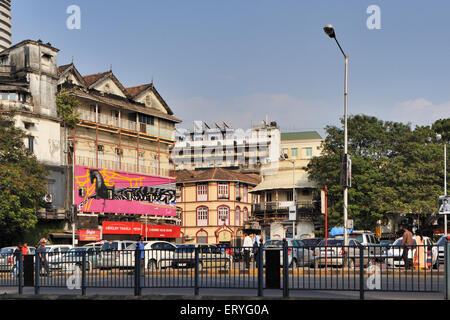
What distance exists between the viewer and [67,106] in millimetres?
58406

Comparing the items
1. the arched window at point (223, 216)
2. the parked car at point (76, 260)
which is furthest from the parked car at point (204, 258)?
the arched window at point (223, 216)

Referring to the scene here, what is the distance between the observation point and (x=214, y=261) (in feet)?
52.0

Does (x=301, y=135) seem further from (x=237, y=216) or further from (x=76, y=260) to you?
(x=76, y=260)

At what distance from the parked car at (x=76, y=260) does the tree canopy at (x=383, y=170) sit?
1743 inches

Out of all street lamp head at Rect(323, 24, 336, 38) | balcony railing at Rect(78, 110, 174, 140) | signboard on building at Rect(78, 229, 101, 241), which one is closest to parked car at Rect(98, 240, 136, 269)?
street lamp head at Rect(323, 24, 336, 38)

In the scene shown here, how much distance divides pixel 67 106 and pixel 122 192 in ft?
30.1

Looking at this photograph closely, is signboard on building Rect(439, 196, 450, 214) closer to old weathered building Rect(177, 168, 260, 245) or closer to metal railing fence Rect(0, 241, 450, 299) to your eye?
metal railing fence Rect(0, 241, 450, 299)

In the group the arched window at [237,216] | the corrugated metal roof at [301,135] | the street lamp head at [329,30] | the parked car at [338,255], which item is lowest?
the arched window at [237,216]

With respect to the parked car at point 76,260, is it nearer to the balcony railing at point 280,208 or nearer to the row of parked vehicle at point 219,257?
the row of parked vehicle at point 219,257

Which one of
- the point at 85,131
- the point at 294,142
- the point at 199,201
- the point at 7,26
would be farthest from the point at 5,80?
the point at 7,26

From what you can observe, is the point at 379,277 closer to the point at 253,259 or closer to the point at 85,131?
the point at 253,259

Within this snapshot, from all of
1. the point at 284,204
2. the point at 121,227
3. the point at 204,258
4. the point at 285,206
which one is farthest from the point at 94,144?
the point at 204,258

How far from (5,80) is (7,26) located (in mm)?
111037

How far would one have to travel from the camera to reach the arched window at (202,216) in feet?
273
